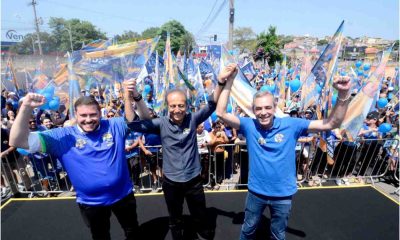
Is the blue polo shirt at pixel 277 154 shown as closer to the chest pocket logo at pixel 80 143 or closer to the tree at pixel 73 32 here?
the chest pocket logo at pixel 80 143

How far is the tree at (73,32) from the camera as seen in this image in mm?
66125

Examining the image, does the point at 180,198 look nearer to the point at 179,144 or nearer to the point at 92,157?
the point at 179,144

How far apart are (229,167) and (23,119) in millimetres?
4687

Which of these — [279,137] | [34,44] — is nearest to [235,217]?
[279,137]

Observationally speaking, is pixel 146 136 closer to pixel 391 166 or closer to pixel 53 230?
pixel 53 230

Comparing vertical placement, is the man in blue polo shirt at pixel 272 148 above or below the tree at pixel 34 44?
below

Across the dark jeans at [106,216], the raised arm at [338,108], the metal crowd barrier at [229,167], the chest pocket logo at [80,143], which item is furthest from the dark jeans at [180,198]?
the metal crowd barrier at [229,167]

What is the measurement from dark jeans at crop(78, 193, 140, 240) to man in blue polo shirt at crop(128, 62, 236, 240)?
16.7 inches

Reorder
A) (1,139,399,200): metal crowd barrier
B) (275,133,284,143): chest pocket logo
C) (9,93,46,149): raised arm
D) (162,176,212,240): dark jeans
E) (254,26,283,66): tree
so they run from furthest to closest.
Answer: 1. (254,26,283,66): tree
2. (1,139,399,200): metal crowd barrier
3. (162,176,212,240): dark jeans
4. (275,133,284,143): chest pocket logo
5. (9,93,46,149): raised arm

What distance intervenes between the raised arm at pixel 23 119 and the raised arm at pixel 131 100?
67cm

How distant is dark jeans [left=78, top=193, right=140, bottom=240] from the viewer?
8.30ft

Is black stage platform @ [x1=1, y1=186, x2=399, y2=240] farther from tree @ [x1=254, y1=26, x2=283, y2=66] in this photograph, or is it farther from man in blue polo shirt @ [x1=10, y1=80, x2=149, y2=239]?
tree @ [x1=254, y1=26, x2=283, y2=66]

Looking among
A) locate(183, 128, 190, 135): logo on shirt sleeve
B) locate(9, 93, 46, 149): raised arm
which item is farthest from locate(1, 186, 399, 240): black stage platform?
locate(9, 93, 46, 149): raised arm

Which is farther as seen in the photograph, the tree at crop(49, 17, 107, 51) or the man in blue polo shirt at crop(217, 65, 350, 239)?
the tree at crop(49, 17, 107, 51)
